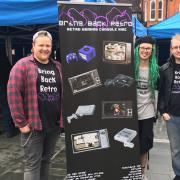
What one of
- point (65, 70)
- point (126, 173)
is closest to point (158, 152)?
point (126, 173)

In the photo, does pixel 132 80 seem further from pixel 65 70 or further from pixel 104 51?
pixel 65 70

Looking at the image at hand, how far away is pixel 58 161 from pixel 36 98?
6.66 ft

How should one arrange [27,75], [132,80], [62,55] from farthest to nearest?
[132,80]
[62,55]
[27,75]

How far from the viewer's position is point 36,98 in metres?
2.97

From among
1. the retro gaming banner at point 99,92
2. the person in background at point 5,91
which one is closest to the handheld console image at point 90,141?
the retro gaming banner at point 99,92

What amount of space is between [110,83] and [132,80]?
22cm

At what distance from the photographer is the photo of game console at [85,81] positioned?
319cm

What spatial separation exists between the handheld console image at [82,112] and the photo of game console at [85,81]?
16 centimetres

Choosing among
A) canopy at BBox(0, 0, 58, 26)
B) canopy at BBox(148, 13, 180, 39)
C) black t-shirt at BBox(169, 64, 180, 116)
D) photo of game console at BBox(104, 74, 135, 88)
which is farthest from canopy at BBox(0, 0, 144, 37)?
canopy at BBox(148, 13, 180, 39)

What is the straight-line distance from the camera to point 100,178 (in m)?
3.38

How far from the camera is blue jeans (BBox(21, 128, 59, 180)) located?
3074 mm

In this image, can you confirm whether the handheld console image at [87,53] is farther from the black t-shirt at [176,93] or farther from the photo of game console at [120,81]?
the black t-shirt at [176,93]

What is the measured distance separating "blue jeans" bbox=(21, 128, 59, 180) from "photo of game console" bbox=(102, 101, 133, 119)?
0.49 metres

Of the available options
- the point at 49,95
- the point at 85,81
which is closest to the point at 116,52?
the point at 85,81
